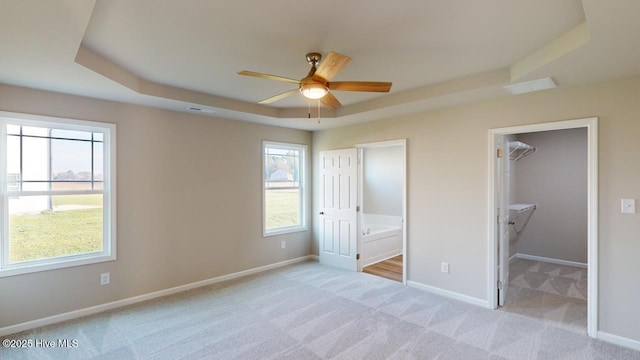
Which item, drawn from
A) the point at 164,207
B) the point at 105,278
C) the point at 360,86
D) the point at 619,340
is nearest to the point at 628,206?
the point at 619,340

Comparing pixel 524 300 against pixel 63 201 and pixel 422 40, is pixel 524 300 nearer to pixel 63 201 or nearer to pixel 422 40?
pixel 422 40

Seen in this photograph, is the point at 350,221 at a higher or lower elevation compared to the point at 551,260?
higher

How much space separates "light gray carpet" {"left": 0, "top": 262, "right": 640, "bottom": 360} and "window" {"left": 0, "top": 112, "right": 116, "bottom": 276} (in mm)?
773

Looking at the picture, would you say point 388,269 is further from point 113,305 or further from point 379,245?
point 113,305

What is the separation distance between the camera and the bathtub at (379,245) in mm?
5280

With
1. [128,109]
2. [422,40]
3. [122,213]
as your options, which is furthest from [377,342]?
[128,109]

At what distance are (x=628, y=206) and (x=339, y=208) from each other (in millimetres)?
3541

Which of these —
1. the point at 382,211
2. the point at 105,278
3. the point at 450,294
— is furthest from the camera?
the point at 382,211

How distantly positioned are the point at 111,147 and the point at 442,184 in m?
4.13

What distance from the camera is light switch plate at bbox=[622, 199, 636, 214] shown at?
2.74 m

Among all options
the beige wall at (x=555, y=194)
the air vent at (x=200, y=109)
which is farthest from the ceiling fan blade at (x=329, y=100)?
the beige wall at (x=555, y=194)

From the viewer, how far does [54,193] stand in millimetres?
3309

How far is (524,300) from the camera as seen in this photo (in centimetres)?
380

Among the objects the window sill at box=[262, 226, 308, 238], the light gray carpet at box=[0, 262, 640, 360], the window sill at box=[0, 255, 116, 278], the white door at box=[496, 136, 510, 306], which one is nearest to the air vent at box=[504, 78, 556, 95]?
the white door at box=[496, 136, 510, 306]
